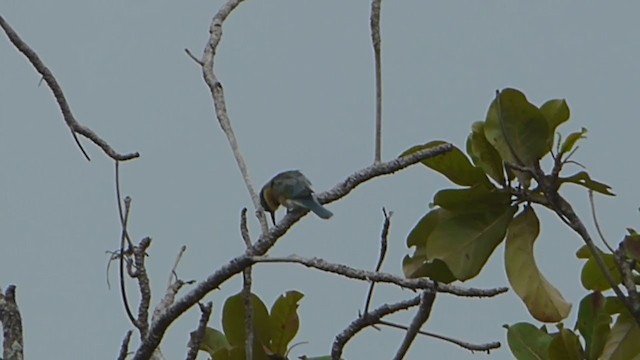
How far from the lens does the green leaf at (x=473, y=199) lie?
7.75 ft

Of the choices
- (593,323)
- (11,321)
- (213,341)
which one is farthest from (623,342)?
(11,321)

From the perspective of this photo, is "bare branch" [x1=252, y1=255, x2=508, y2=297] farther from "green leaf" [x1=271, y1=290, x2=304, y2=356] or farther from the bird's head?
the bird's head

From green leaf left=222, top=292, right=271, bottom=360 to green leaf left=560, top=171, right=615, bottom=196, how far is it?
60 centimetres

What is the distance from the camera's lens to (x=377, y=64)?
2.12 m

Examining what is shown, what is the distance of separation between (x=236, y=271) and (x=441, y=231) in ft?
2.16

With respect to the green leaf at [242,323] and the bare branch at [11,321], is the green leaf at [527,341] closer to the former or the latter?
the green leaf at [242,323]

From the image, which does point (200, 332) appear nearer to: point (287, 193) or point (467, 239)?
point (467, 239)

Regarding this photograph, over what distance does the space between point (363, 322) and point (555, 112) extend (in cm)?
66

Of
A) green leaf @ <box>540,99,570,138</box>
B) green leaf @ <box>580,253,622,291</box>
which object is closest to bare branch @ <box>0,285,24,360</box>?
green leaf @ <box>540,99,570,138</box>

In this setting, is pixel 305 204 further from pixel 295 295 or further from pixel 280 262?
pixel 280 262

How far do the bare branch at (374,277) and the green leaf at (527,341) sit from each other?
0.65 m

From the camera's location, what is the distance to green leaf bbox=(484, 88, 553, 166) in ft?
7.57

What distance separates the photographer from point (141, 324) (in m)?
1.95

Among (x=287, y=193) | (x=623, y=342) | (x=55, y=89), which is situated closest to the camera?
(x=55, y=89)
